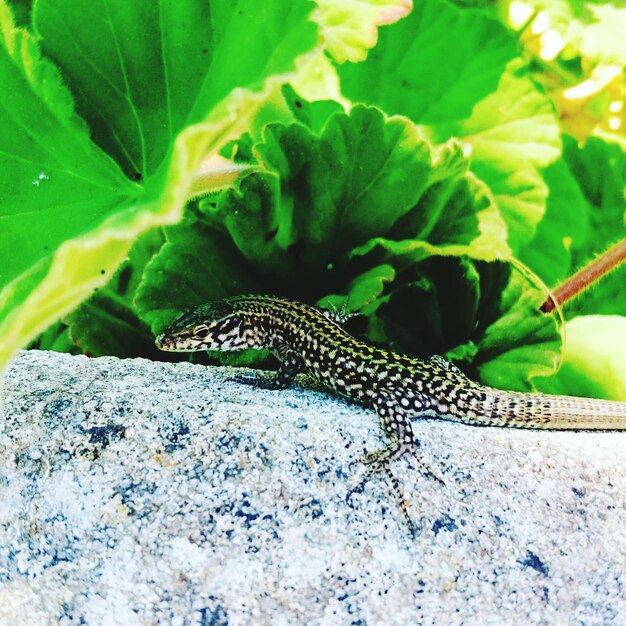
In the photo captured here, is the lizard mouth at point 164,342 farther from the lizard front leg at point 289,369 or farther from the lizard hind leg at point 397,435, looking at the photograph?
the lizard hind leg at point 397,435

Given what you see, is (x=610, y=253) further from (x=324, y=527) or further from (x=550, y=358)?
(x=324, y=527)

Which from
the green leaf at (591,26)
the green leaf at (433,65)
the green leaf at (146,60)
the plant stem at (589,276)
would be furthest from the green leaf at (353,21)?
Result: the green leaf at (591,26)

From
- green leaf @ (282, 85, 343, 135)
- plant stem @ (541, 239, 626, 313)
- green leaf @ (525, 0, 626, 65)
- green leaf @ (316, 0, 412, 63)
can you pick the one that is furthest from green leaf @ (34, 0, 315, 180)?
green leaf @ (525, 0, 626, 65)

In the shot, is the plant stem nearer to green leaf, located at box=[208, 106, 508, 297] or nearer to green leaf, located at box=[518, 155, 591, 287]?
green leaf, located at box=[518, 155, 591, 287]

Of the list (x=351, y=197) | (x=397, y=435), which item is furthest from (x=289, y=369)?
(x=351, y=197)

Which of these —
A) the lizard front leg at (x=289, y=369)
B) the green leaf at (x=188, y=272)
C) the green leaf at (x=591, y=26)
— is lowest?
the lizard front leg at (x=289, y=369)

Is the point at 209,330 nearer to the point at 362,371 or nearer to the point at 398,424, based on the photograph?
the point at 362,371
